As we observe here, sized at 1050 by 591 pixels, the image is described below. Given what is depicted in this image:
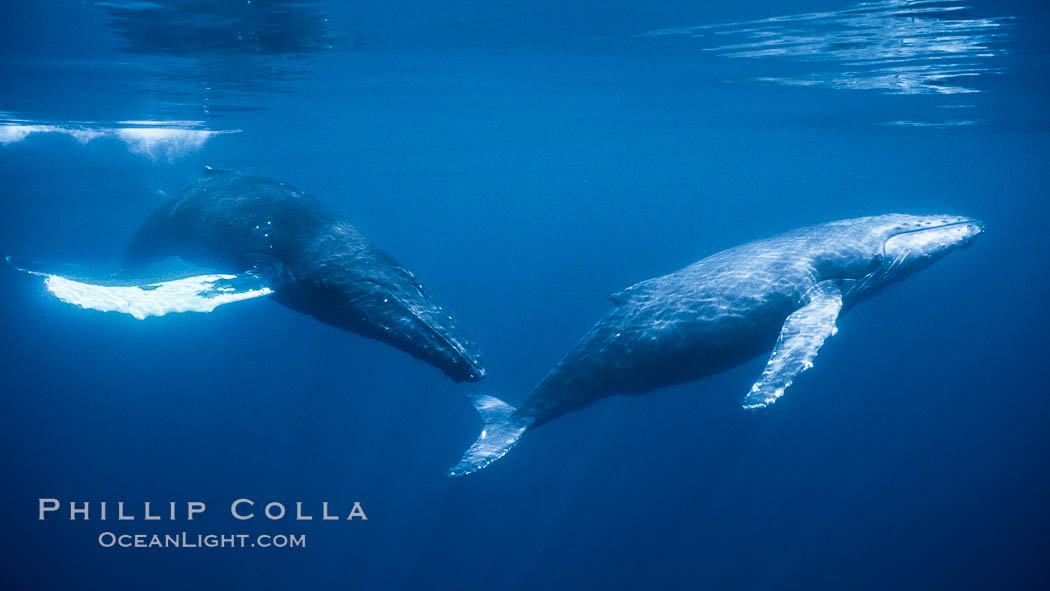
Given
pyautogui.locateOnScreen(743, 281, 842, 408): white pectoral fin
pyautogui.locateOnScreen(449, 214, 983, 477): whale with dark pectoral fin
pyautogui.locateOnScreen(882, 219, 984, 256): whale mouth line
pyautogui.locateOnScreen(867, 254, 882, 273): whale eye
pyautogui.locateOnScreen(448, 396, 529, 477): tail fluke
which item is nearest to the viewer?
pyautogui.locateOnScreen(743, 281, 842, 408): white pectoral fin

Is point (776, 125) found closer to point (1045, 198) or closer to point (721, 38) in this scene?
point (721, 38)

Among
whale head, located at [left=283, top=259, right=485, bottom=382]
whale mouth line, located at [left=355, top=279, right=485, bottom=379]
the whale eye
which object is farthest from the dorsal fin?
the whale eye

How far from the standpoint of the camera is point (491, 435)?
26.2 ft

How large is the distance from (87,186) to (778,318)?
43.6m

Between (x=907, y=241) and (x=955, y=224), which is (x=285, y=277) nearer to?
(x=907, y=241)

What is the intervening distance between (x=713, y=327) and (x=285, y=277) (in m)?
5.49

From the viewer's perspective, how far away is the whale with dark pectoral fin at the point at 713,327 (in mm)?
7414

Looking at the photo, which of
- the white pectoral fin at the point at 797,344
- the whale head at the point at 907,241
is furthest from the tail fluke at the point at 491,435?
the whale head at the point at 907,241

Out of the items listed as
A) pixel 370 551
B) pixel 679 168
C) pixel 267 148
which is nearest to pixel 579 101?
pixel 370 551

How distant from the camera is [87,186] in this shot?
3756 centimetres

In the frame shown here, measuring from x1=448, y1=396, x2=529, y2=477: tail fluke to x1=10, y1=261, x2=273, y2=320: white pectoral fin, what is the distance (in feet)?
10.5

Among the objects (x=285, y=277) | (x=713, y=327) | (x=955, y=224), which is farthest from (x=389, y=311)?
(x=955, y=224)

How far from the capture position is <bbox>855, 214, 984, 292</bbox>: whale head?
8.99 metres

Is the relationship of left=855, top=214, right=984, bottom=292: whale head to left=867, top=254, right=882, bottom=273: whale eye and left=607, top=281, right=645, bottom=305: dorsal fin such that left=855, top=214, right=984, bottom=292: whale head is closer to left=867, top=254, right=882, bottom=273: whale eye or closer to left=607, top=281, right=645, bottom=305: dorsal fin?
left=867, top=254, right=882, bottom=273: whale eye
